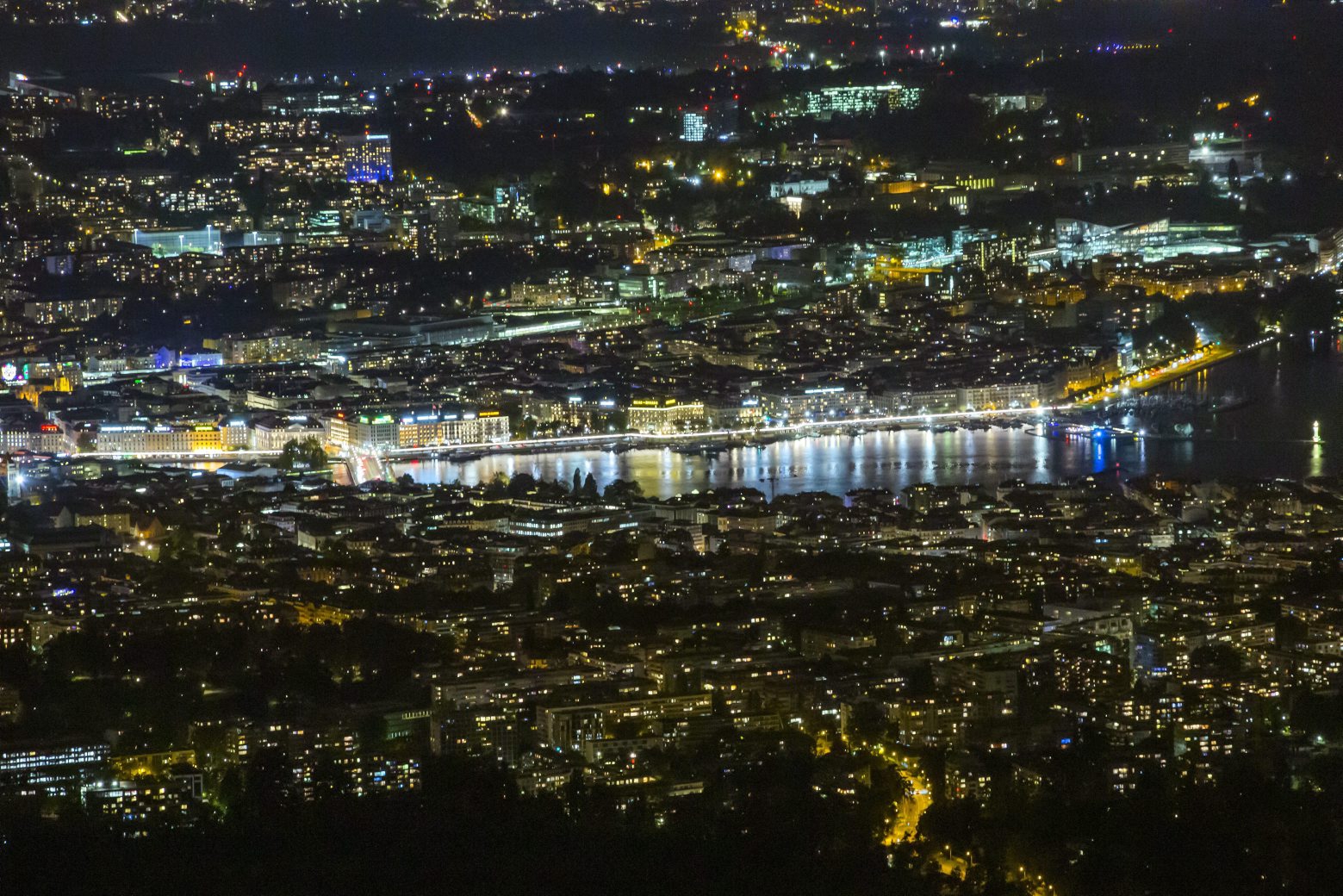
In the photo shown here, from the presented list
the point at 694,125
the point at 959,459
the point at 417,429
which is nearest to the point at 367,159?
the point at 694,125

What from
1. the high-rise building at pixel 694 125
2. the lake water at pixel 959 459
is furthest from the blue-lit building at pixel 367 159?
the lake water at pixel 959 459

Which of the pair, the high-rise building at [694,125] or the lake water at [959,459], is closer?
the lake water at [959,459]

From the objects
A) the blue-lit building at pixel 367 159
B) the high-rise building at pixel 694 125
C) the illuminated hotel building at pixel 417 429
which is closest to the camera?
the illuminated hotel building at pixel 417 429

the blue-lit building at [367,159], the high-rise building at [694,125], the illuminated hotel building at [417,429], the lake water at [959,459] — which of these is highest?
the high-rise building at [694,125]

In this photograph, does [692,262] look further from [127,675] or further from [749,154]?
[127,675]

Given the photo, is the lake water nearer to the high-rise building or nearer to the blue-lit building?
the blue-lit building

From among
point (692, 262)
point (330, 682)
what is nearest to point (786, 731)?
point (330, 682)

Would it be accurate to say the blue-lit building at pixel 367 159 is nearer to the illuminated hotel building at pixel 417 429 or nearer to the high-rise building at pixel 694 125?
the high-rise building at pixel 694 125
